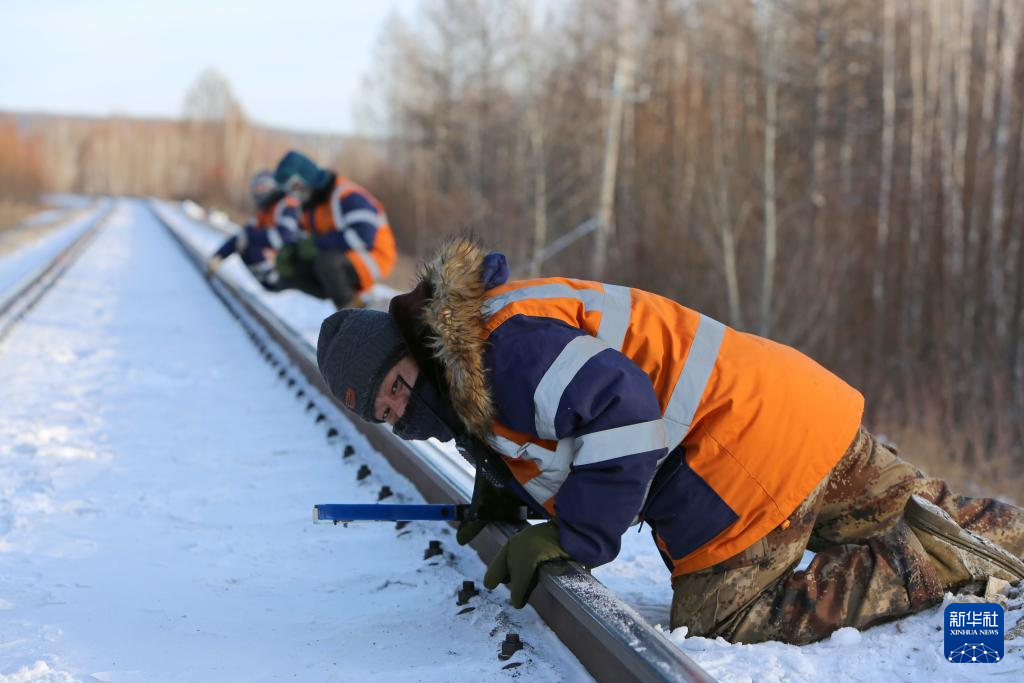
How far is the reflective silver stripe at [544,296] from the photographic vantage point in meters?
2.43

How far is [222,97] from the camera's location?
91.1 metres

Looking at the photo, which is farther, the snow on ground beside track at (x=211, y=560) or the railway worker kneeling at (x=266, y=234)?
the railway worker kneeling at (x=266, y=234)

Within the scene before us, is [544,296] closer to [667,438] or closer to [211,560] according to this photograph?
[667,438]

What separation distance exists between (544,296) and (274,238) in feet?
25.2

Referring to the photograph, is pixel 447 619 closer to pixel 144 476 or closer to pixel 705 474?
pixel 705 474

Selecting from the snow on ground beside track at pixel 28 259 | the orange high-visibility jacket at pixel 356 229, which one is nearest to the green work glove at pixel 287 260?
the orange high-visibility jacket at pixel 356 229

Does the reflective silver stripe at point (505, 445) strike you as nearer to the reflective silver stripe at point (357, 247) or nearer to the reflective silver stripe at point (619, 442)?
the reflective silver stripe at point (619, 442)

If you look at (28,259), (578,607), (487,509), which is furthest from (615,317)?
(28,259)

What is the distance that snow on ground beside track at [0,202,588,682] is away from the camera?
2.42 metres

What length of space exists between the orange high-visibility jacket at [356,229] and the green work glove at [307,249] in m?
0.05

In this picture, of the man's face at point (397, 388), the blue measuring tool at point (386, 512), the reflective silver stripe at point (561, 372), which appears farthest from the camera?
the blue measuring tool at point (386, 512)

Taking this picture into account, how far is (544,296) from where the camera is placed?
245 cm

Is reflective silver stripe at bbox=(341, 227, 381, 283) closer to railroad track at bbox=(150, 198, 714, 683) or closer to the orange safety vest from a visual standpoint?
railroad track at bbox=(150, 198, 714, 683)

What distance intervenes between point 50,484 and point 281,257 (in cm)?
476
